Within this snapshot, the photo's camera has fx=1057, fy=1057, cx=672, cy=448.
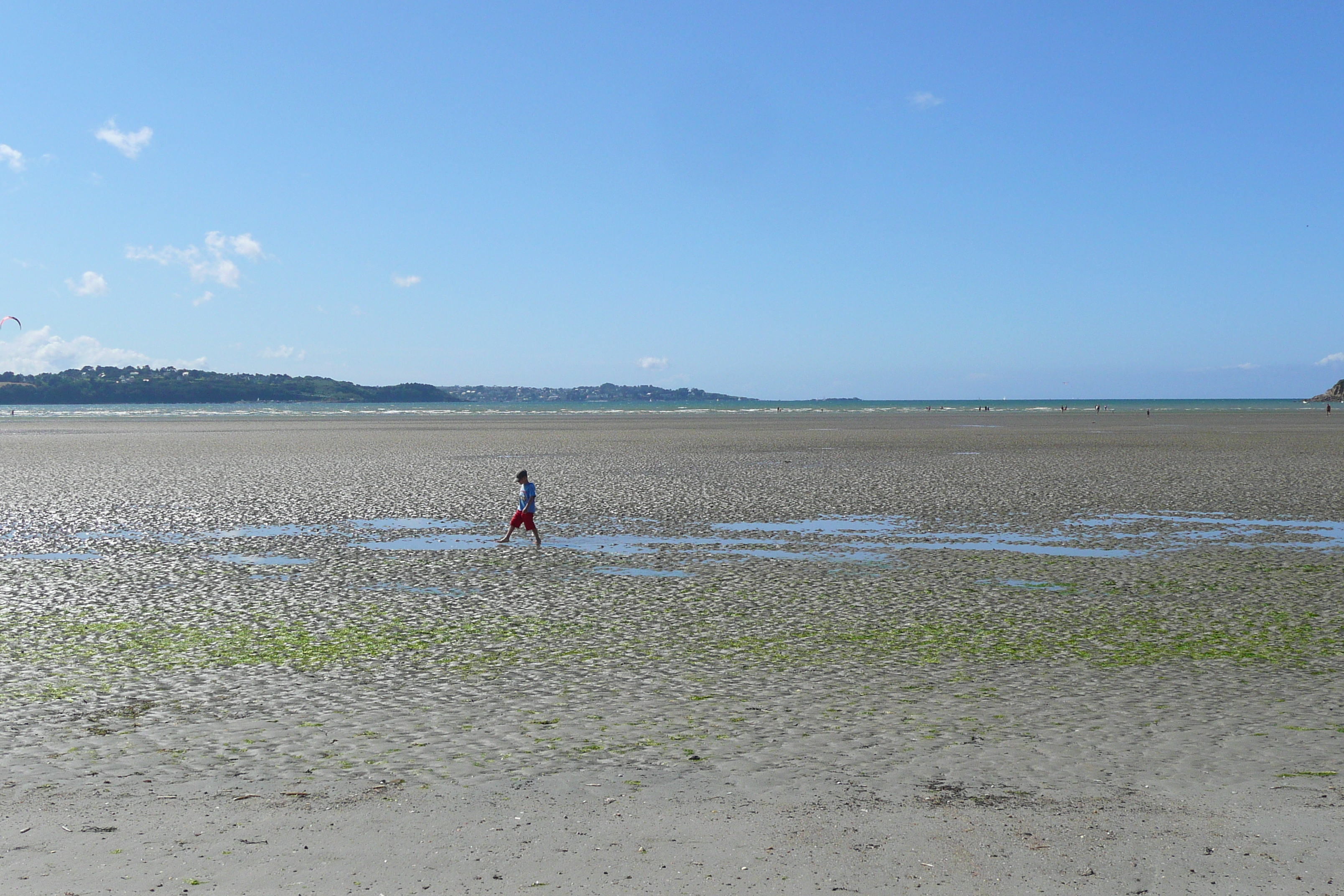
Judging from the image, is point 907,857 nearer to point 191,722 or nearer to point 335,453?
point 191,722

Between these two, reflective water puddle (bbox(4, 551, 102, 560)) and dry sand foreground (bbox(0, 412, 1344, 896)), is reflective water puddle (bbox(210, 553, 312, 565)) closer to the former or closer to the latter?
dry sand foreground (bbox(0, 412, 1344, 896))

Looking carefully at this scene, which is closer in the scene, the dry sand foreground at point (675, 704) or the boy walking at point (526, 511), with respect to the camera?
the dry sand foreground at point (675, 704)

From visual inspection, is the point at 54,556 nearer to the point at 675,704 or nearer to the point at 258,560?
the point at 258,560

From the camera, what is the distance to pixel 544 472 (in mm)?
37125

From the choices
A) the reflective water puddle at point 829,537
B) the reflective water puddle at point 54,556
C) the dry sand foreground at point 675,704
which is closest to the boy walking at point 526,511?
the reflective water puddle at point 829,537

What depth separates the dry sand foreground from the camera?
620 cm

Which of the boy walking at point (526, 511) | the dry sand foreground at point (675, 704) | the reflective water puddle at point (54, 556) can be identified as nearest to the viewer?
the dry sand foreground at point (675, 704)

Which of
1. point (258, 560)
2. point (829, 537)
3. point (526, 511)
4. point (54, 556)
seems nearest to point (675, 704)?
point (526, 511)

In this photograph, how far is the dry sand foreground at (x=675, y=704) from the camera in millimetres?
6199

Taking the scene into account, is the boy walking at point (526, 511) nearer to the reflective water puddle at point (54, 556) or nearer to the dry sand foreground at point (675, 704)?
the dry sand foreground at point (675, 704)

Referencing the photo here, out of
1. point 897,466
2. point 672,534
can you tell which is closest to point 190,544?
point 672,534

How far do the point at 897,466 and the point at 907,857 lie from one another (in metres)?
33.6

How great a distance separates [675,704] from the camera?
9484mm

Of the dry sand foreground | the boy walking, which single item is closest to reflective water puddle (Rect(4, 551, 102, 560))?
the dry sand foreground
